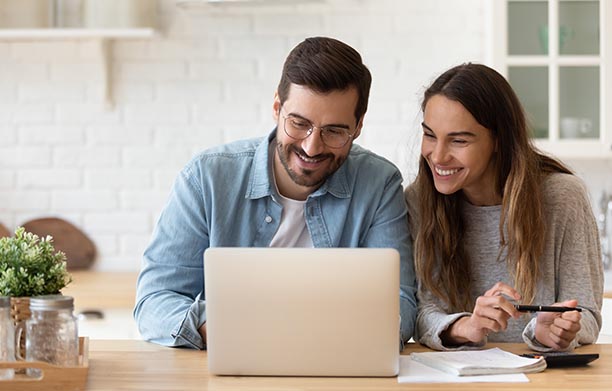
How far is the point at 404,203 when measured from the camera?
100 inches

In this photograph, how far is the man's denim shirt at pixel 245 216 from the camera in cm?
245

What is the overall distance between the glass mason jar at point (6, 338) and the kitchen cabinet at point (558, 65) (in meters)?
2.49

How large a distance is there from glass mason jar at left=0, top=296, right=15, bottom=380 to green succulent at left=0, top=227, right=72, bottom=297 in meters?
0.06

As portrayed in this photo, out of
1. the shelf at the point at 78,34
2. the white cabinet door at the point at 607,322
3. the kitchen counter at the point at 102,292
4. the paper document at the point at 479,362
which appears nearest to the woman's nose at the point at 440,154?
the paper document at the point at 479,362

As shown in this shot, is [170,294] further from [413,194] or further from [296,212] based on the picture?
[413,194]

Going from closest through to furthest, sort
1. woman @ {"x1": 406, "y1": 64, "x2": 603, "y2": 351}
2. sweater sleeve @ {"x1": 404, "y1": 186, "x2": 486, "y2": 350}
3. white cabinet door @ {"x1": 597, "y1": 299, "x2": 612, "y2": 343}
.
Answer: sweater sleeve @ {"x1": 404, "y1": 186, "x2": 486, "y2": 350} < woman @ {"x1": 406, "y1": 64, "x2": 603, "y2": 351} < white cabinet door @ {"x1": 597, "y1": 299, "x2": 612, "y2": 343}

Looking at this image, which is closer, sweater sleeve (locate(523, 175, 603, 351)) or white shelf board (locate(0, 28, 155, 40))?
sweater sleeve (locate(523, 175, 603, 351))

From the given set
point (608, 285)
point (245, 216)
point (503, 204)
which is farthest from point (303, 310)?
point (608, 285)

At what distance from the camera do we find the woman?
2.44 meters

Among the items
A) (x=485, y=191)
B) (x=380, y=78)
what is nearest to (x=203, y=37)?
(x=380, y=78)

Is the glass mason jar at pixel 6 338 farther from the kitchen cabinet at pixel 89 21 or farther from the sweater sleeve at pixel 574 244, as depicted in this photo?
the kitchen cabinet at pixel 89 21

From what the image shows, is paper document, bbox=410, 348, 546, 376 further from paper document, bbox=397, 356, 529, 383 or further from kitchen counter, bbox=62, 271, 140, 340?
kitchen counter, bbox=62, 271, 140, 340

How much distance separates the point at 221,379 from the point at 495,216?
948 millimetres

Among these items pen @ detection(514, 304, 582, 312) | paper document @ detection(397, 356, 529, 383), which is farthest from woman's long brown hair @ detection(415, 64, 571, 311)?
paper document @ detection(397, 356, 529, 383)
